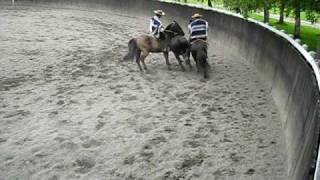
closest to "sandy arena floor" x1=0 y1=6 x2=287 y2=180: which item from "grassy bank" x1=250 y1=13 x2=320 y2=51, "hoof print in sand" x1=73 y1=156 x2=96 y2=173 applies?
"hoof print in sand" x1=73 y1=156 x2=96 y2=173

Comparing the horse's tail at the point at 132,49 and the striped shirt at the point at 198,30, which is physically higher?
the striped shirt at the point at 198,30

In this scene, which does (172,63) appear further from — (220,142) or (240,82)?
(220,142)

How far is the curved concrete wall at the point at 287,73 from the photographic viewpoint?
623 cm

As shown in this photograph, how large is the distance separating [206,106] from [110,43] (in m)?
9.04

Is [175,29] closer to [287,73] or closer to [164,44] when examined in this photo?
[164,44]

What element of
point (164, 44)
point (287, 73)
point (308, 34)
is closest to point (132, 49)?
point (164, 44)

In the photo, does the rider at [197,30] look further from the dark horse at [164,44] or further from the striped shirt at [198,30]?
the dark horse at [164,44]

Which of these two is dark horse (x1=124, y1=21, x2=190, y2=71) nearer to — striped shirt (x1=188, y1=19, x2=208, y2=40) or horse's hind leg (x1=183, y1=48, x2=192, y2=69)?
horse's hind leg (x1=183, y1=48, x2=192, y2=69)

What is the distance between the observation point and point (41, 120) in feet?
32.4

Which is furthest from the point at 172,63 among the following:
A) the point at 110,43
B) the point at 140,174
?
the point at 140,174

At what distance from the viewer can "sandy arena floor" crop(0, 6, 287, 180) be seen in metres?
7.68

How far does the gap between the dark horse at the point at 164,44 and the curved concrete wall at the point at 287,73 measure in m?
2.37

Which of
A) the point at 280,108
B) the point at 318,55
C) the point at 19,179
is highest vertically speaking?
the point at 318,55

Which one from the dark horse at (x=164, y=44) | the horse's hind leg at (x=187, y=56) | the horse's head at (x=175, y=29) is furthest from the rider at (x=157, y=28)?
the horse's hind leg at (x=187, y=56)
